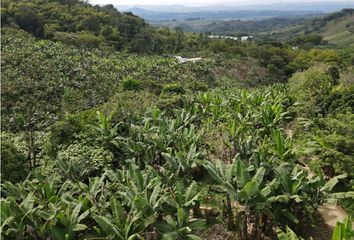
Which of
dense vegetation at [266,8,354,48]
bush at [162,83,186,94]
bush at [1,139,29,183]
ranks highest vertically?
bush at [1,139,29,183]

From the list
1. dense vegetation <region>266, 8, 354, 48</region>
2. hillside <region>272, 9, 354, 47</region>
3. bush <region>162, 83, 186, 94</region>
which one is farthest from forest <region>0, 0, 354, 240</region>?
hillside <region>272, 9, 354, 47</region>

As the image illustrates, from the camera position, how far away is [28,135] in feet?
47.1

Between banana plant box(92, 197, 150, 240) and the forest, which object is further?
the forest

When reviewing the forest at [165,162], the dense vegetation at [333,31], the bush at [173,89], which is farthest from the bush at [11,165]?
→ the dense vegetation at [333,31]

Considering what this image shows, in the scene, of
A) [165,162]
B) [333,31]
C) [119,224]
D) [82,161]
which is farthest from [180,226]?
[333,31]

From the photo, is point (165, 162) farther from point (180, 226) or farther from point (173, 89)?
point (173, 89)

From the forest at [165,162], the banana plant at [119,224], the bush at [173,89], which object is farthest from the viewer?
the bush at [173,89]

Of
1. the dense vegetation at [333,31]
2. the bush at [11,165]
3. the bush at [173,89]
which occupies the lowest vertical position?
the dense vegetation at [333,31]

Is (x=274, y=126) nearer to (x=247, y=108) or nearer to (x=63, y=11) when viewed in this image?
(x=247, y=108)

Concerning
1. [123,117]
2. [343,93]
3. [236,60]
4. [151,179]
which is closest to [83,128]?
[123,117]

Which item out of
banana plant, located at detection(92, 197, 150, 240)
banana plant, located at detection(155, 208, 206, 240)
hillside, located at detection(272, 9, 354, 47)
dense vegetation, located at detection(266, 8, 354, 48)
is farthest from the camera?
hillside, located at detection(272, 9, 354, 47)

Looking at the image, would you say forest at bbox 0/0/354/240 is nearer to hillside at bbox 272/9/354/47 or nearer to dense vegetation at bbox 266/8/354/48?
dense vegetation at bbox 266/8/354/48

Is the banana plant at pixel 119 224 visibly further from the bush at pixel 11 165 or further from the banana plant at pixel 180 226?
the bush at pixel 11 165

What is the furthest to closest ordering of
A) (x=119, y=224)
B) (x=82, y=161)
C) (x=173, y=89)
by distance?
(x=173, y=89) → (x=82, y=161) → (x=119, y=224)
